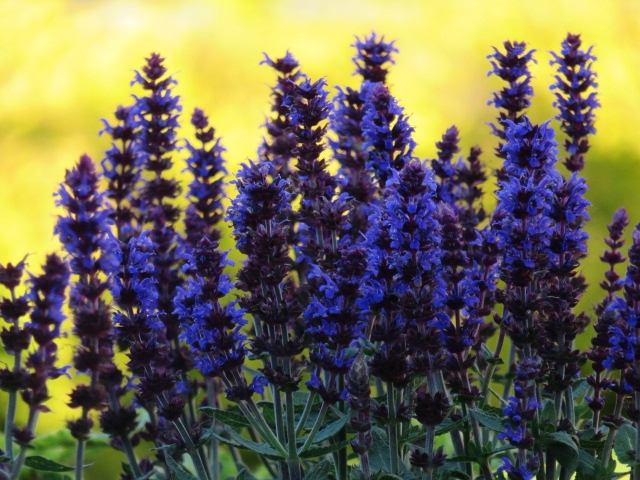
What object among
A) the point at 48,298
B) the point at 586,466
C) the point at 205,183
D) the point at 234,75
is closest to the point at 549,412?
the point at 586,466

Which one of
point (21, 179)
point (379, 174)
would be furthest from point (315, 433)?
point (21, 179)

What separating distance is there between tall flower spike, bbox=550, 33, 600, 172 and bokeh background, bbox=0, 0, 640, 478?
2692mm

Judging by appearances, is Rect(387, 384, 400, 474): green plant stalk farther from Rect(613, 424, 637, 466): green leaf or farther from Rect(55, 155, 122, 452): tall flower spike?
Rect(55, 155, 122, 452): tall flower spike

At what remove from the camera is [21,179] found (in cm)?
613

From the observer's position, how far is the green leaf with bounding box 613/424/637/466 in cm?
260

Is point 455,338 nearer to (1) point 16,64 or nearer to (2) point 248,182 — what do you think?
(2) point 248,182

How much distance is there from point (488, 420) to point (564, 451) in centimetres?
24

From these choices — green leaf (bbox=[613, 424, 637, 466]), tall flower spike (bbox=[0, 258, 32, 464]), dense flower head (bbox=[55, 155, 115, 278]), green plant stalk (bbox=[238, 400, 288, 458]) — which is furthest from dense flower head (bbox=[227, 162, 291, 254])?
green leaf (bbox=[613, 424, 637, 466])

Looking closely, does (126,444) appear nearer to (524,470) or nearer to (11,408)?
(11,408)

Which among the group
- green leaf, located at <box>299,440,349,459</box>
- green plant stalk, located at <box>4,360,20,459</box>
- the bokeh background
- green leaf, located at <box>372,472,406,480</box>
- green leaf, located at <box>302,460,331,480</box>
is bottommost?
green leaf, located at <box>372,472,406,480</box>

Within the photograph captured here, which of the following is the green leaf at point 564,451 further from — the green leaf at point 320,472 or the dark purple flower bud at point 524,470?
the green leaf at point 320,472

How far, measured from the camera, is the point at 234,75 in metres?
6.46

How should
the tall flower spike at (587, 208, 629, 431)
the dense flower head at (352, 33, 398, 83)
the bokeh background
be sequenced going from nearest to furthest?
the tall flower spike at (587, 208, 629, 431) < the dense flower head at (352, 33, 398, 83) < the bokeh background

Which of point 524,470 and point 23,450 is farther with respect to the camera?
point 23,450
